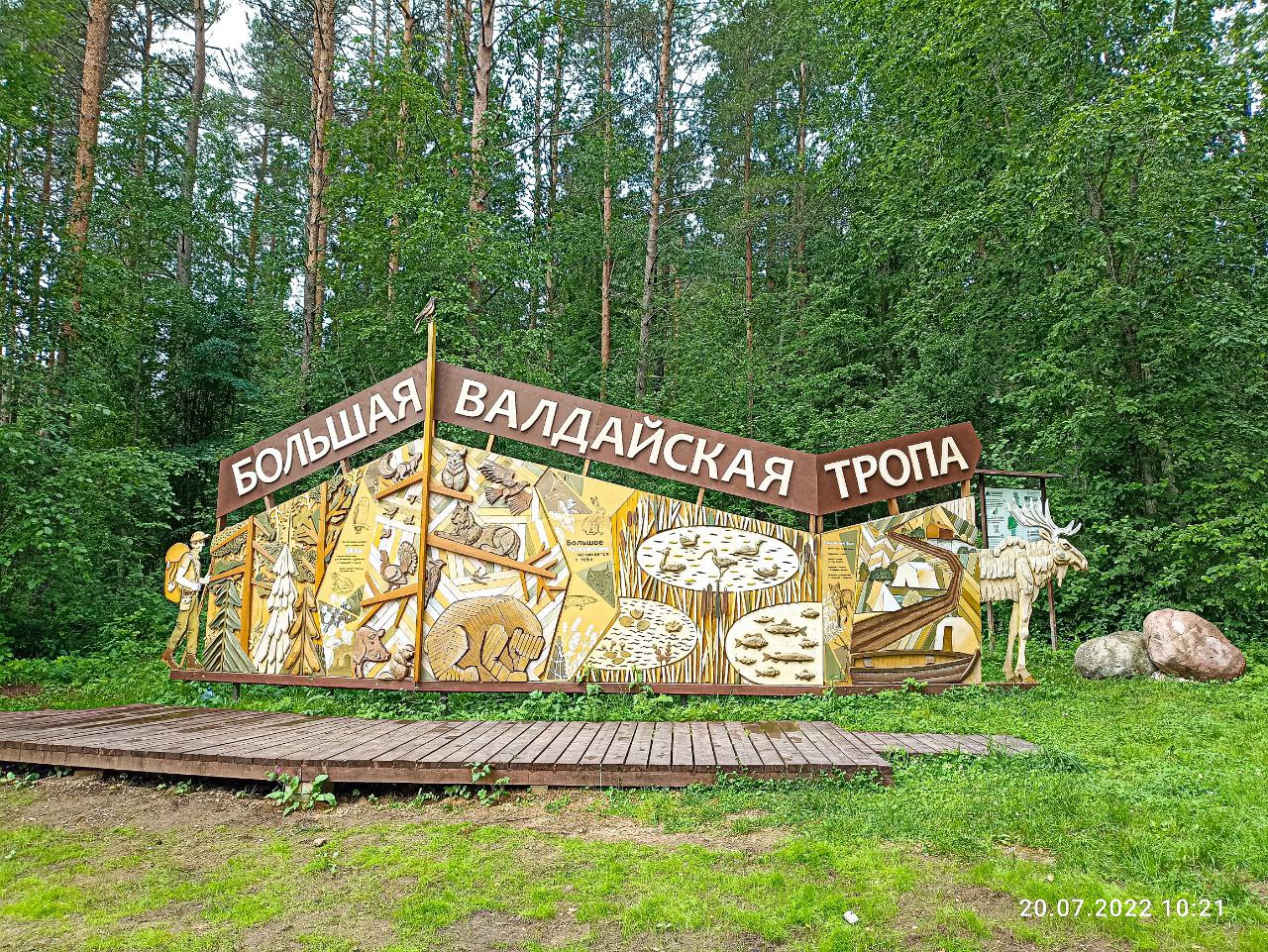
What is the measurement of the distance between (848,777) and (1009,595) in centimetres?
408

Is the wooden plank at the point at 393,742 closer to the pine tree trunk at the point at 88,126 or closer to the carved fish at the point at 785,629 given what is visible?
the carved fish at the point at 785,629

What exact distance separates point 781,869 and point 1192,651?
796 centimetres

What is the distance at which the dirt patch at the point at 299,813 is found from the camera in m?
4.45

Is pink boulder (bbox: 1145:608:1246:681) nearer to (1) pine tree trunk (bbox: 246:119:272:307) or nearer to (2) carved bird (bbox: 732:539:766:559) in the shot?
(2) carved bird (bbox: 732:539:766:559)

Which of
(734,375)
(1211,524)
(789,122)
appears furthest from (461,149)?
(789,122)

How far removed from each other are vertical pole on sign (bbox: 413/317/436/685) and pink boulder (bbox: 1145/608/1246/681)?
30.2ft

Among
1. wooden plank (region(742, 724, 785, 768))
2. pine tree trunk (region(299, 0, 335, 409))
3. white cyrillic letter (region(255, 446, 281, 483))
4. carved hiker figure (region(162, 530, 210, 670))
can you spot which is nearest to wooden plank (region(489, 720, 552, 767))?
wooden plank (region(742, 724, 785, 768))

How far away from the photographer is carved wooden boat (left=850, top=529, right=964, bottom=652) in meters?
7.72

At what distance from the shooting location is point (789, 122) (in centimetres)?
2328

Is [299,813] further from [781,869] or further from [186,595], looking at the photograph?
[186,595]

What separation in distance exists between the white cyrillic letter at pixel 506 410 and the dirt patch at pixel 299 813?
170 inches

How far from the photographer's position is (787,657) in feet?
25.2

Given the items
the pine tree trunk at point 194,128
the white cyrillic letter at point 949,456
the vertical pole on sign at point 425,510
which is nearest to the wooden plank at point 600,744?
the vertical pole on sign at point 425,510

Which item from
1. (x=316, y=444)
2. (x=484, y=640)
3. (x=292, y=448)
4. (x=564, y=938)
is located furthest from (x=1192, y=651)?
(x=292, y=448)
